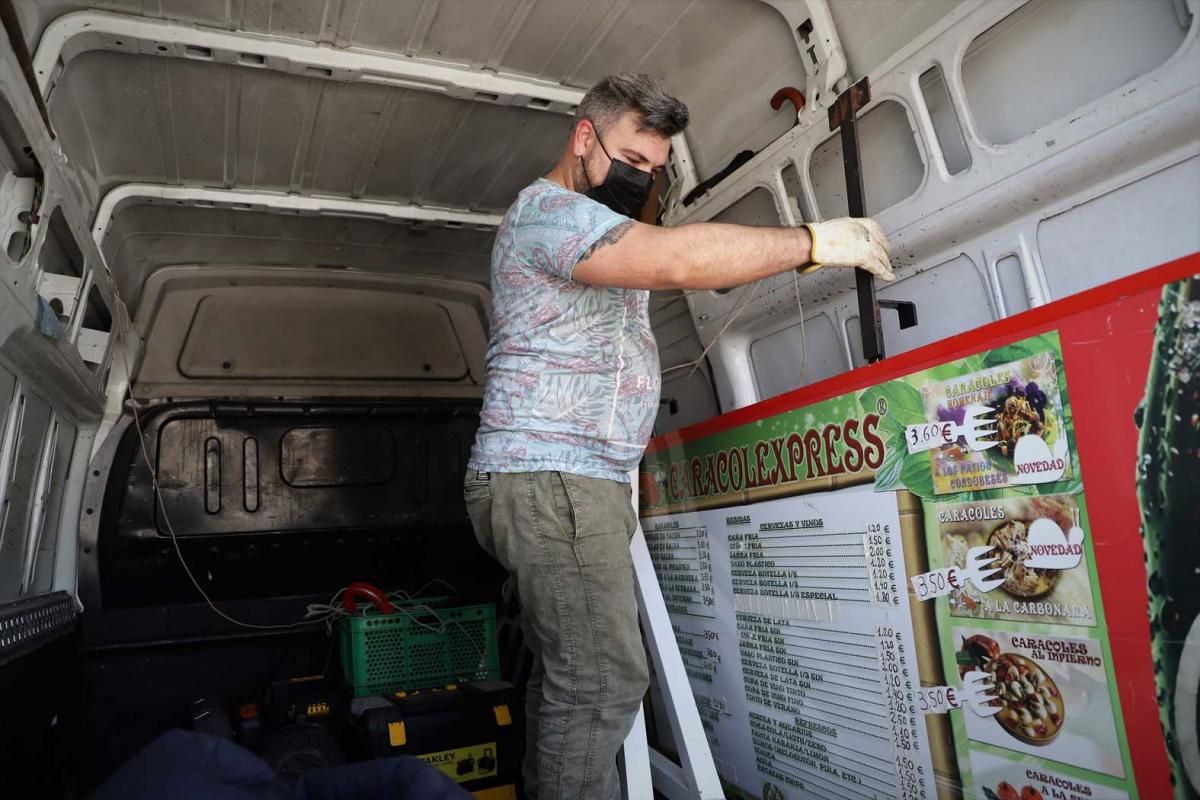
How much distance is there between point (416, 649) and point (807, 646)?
1.58 meters

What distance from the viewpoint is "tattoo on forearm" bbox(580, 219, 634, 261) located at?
5.32 feet

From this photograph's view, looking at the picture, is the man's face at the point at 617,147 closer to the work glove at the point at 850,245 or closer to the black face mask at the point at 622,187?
the black face mask at the point at 622,187

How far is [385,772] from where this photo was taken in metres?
1.08

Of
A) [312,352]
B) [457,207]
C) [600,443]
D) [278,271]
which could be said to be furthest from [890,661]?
[278,271]

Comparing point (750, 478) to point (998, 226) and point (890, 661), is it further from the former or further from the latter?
point (998, 226)

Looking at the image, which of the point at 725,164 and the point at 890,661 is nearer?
the point at 890,661

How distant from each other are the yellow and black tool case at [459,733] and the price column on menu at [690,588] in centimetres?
64

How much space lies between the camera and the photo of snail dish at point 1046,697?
48.6 inches

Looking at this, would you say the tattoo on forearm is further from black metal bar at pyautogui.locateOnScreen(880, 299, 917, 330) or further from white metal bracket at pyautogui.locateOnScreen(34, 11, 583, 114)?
white metal bracket at pyautogui.locateOnScreen(34, 11, 583, 114)

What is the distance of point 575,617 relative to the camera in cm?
171

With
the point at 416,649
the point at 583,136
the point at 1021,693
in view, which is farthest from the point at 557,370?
the point at 416,649

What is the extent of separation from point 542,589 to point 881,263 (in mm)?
965

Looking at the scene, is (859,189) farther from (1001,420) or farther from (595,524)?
(595,524)

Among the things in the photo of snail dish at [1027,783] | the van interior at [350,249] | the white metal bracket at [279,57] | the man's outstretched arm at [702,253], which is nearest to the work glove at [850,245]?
the man's outstretched arm at [702,253]
